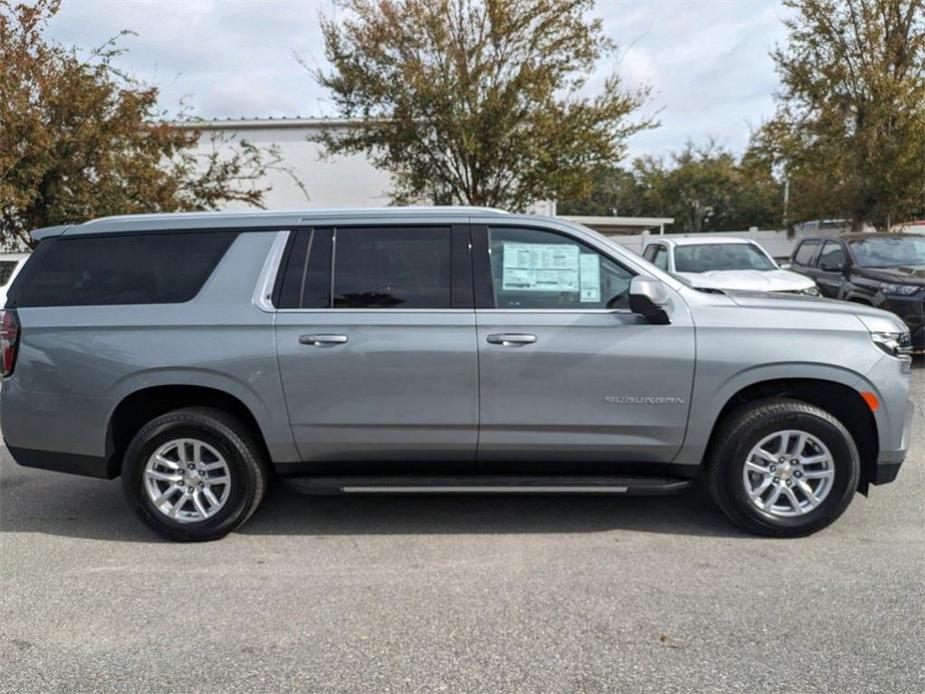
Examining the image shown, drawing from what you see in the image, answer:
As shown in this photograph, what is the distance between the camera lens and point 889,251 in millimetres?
10414

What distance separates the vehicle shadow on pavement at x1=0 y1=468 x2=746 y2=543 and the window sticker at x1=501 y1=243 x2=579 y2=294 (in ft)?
4.75

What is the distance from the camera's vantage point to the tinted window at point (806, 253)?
11.9m

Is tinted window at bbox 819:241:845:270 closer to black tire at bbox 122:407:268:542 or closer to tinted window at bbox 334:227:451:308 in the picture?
tinted window at bbox 334:227:451:308

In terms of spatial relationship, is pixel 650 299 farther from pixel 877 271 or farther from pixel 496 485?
pixel 877 271

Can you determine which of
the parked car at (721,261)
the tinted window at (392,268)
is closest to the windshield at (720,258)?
the parked car at (721,261)

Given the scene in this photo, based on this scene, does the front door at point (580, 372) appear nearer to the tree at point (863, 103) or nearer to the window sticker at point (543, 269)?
the window sticker at point (543, 269)

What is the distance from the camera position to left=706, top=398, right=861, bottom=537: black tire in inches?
163

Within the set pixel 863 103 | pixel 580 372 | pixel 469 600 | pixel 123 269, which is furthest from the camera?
pixel 863 103

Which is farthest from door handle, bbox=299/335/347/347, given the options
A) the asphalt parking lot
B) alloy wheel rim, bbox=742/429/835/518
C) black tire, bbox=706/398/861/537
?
alloy wheel rim, bbox=742/429/835/518

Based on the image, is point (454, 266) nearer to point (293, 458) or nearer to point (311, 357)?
point (311, 357)

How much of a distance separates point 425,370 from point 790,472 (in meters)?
2.14

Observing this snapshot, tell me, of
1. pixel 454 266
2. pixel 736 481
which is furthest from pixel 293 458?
pixel 736 481

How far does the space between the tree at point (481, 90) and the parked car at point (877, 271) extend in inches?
203

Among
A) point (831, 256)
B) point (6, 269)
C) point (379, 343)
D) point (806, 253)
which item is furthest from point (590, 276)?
point (6, 269)
